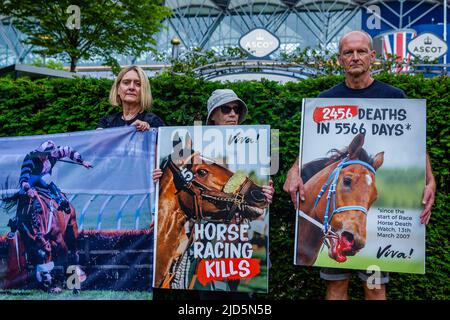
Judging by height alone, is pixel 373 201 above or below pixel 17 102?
below

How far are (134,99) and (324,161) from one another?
1.59 metres

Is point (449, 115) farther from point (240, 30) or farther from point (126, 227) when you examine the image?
point (240, 30)

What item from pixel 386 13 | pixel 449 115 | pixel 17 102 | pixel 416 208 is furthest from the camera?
pixel 386 13

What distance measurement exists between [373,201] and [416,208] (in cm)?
30

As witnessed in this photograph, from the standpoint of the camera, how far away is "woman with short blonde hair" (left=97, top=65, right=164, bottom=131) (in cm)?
400

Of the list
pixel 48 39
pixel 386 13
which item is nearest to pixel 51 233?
pixel 48 39

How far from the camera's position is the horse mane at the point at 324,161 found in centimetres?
362

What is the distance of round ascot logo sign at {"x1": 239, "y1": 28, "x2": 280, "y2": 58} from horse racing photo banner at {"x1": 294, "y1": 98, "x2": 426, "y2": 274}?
9.47 metres

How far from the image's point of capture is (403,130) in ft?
11.8

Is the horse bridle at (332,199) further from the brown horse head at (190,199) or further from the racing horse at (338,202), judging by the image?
the brown horse head at (190,199)

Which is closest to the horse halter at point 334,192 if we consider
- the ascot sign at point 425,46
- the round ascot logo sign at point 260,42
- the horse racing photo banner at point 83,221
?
the horse racing photo banner at point 83,221

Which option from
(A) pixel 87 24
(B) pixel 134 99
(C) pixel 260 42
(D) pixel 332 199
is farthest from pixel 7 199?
(A) pixel 87 24

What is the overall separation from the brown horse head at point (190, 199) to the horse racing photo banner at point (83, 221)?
18 cm

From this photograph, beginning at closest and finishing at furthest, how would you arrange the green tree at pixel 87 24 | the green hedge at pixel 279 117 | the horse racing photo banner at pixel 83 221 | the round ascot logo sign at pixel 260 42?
the horse racing photo banner at pixel 83 221
the green hedge at pixel 279 117
the round ascot logo sign at pixel 260 42
the green tree at pixel 87 24
